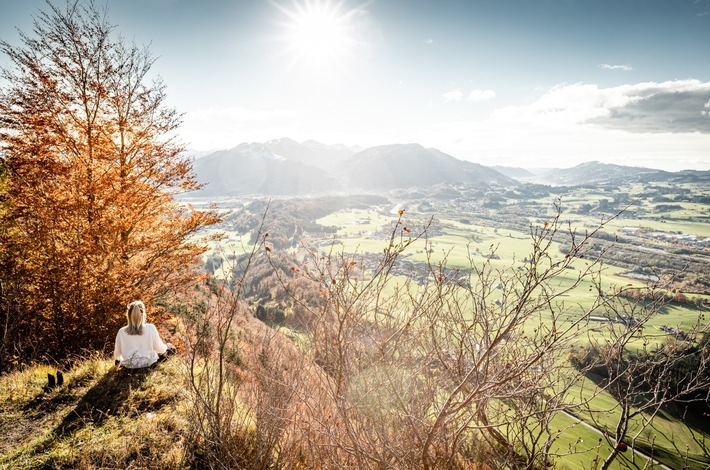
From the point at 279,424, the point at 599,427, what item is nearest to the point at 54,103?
the point at 279,424

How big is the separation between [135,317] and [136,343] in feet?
1.88

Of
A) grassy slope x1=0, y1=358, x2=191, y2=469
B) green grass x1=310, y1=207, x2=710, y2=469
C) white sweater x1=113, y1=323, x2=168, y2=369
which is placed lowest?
green grass x1=310, y1=207, x2=710, y2=469

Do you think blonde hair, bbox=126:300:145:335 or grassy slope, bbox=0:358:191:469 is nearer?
grassy slope, bbox=0:358:191:469

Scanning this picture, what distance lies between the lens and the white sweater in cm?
578

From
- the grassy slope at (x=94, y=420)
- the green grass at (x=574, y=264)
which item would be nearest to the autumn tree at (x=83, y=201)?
the grassy slope at (x=94, y=420)

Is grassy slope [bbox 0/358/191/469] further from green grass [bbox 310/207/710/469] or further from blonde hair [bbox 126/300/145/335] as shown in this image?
green grass [bbox 310/207/710/469]

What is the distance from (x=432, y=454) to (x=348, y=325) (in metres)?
2.69

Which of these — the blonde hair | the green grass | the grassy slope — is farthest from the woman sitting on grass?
the green grass

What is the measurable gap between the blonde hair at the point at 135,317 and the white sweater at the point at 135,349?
9 cm

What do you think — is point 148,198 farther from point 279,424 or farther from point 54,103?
point 279,424

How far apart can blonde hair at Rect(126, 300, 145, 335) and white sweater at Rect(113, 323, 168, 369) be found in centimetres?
9

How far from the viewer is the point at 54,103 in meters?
8.77

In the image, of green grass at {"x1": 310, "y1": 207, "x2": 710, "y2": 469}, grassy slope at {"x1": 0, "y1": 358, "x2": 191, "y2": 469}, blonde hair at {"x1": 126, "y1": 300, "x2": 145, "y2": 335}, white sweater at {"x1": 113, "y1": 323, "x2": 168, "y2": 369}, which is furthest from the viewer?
green grass at {"x1": 310, "y1": 207, "x2": 710, "y2": 469}

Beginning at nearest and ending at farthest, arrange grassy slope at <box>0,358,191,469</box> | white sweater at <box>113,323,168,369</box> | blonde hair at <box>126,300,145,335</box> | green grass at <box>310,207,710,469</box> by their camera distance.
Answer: grassy slope at <box>0,358,191,469</box> < blonde hair at <box>126,300,145,335</box> < white sweater at <box>113,323,168,369</box> < green grass at <box>310,207,710,469</box>
